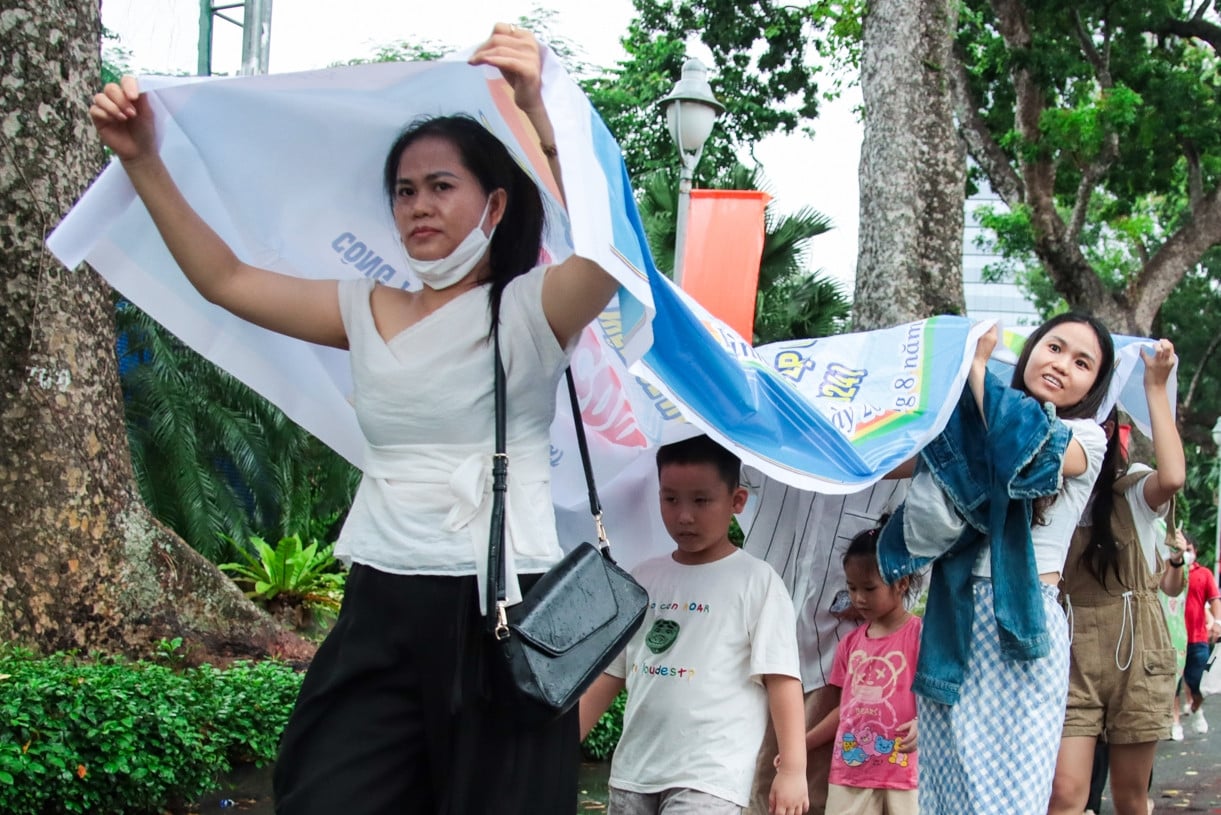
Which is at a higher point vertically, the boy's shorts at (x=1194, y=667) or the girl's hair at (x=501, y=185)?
the girl's hair at (x=501, y=185)

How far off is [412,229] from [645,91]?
805 inches

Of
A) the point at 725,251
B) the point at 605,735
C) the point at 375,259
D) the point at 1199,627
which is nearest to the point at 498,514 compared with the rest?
the point at 375,259

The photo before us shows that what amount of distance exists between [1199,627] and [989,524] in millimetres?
7824

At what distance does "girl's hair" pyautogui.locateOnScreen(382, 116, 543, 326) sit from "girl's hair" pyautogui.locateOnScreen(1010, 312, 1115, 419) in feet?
5.66

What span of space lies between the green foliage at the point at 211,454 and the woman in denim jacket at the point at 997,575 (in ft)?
30.7

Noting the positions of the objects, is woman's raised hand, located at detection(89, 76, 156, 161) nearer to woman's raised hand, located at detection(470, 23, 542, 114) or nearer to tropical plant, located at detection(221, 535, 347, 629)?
woman's raised hand, located at detection(470, 23, 542, 114)

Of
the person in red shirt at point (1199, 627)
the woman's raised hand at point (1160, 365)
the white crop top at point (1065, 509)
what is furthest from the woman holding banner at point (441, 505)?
the person in red shirt at point (1199, 627)

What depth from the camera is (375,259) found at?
3.18 m

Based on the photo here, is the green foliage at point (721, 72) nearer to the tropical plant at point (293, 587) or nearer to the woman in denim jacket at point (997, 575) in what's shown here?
the tropical plant at point (293, 587)

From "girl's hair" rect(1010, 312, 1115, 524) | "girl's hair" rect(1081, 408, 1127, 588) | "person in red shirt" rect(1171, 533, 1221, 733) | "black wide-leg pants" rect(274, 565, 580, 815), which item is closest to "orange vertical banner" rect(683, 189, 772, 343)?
"person in red shirt" rect(1171, 533, 1221, 733)

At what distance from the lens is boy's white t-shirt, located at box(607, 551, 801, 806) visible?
340 cm

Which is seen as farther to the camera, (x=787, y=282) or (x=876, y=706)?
(x=787, y=282)

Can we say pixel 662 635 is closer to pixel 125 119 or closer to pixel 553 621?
pixel 553 621

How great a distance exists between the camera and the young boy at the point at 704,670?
3.37 meters
